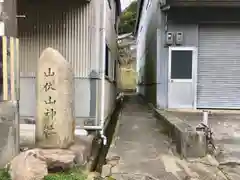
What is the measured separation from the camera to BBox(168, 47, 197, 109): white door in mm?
11777

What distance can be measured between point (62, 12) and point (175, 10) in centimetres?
537

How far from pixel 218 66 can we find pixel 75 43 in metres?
6.42

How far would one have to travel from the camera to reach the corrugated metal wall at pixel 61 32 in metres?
7.87

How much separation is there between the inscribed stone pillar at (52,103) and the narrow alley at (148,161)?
103 centimetres

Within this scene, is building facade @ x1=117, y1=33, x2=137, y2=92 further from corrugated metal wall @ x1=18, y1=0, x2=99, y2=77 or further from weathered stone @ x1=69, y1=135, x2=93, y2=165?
weathered stone @ x1=69, y1=135, x2=93, y2=165

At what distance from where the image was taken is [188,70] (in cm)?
1177

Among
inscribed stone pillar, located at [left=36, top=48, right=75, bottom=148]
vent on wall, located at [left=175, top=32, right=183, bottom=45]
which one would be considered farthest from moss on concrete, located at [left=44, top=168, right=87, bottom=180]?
vent on wall, located at [left=175, top=32, right=183, bottom=45]

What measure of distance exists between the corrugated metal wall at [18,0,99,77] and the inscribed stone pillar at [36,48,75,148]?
102 inches

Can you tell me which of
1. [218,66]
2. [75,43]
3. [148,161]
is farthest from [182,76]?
[148,161]

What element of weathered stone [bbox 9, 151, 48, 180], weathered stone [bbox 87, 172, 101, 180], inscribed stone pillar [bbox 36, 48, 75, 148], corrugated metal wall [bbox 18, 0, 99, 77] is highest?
corrugated metal wall [bbox 18, 0, 99, 77]

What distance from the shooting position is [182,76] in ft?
38.7

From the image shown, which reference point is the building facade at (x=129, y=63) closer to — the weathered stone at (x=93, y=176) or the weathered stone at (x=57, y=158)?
the weathered stone at (x=93, y=176)

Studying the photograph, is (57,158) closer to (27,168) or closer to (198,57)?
(27,168)

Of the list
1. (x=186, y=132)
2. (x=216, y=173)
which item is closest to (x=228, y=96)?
(x=186, y=132)
